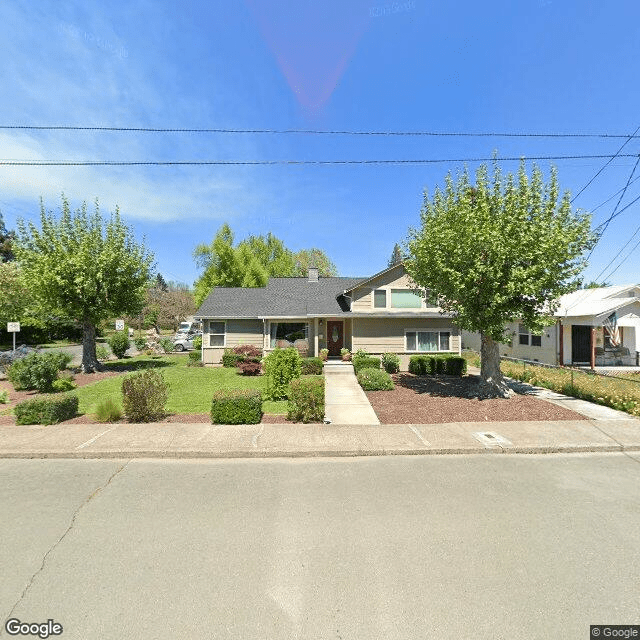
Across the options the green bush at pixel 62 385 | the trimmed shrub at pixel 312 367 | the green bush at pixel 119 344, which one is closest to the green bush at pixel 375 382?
the trimmed shrub at pixel 312 367

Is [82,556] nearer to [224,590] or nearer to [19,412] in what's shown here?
[224,590]

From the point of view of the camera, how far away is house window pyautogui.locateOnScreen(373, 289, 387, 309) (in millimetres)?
19859

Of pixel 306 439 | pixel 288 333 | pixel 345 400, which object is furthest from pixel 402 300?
pixel 306 439

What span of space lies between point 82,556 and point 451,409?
378 inches

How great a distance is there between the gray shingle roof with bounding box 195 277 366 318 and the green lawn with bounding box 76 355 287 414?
398 centimetres

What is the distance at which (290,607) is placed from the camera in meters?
3.24

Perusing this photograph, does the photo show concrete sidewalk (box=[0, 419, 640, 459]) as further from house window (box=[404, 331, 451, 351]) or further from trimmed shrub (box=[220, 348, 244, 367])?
trimmed shrub (box=[220, 348, 244, 367])

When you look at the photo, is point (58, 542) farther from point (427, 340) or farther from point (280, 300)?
point (280, 300)

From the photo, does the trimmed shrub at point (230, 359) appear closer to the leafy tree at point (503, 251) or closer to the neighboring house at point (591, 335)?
the leafy tree at point (503, 251)

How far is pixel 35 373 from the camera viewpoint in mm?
13195

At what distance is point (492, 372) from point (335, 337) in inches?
423

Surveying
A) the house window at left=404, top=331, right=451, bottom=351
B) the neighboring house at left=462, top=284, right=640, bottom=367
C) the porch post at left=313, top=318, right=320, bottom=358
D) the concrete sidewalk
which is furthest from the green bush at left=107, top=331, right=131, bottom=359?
the neighboring house at left=462, top=284, right=640, bottom=367

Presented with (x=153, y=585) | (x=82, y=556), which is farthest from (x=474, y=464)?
(x=82, y=556)

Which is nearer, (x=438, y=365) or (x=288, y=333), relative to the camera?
(x=438, y=365)
